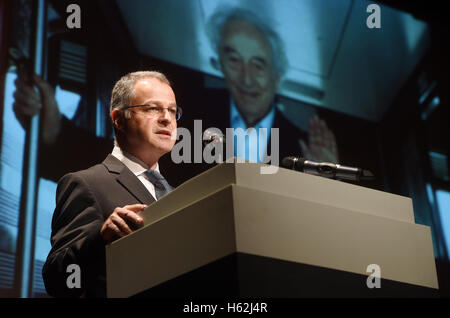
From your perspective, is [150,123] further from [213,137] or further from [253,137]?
[253,137]

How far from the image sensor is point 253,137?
3398 millimetres

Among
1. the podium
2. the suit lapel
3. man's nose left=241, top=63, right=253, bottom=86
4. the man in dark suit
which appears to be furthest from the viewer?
man's nose left=241, top=63, right=253, bottom=86

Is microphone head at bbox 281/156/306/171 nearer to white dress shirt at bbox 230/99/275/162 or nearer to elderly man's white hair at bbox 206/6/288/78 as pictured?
white dress shirt at bbox 230/99/275/162

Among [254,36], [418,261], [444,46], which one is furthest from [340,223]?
[444,46]

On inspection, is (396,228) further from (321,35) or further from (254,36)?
(321,35)

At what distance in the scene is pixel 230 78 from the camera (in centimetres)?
346

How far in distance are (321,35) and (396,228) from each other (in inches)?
115

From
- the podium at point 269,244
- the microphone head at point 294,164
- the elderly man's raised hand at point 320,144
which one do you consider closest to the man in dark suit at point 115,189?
the podium at point 269,244

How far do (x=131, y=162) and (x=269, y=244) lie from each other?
95 centimetres

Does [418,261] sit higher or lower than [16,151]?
lower

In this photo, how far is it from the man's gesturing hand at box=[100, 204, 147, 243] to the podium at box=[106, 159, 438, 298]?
28 mm

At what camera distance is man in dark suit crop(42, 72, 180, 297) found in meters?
1.35

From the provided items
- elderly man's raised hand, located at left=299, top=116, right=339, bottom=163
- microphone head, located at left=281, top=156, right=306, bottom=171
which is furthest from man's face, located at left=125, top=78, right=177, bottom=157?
elderly man's raised hand, located at left=299, top=116, right=339, bottom=163

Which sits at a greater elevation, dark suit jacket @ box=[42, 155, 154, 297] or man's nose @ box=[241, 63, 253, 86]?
man's nose @ box=[241, 63, 253, 86]
